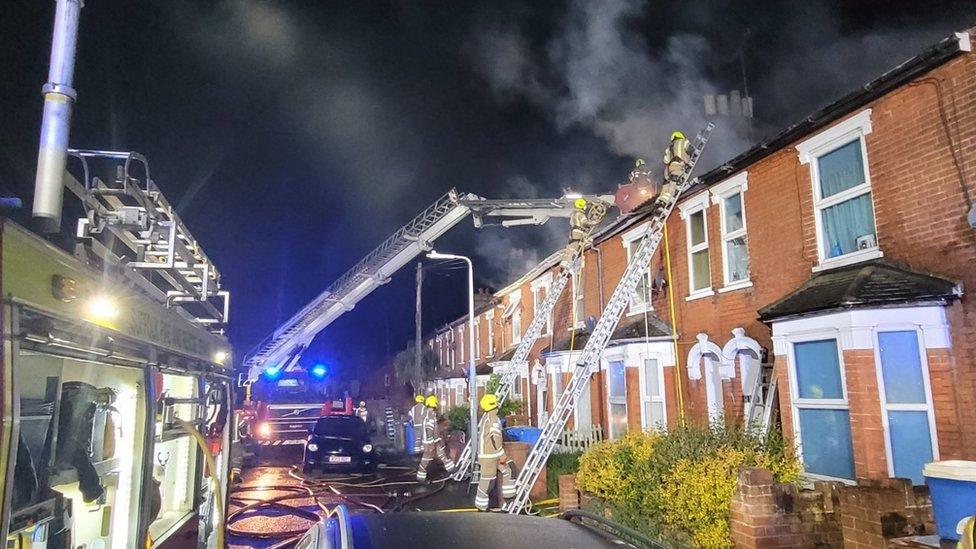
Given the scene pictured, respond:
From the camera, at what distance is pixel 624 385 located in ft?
43.1

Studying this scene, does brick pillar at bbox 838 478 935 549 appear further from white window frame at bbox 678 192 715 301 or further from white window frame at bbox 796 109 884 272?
white window frame at bbox 678 192 715 301

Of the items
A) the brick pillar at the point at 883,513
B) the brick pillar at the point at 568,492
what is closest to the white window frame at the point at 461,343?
the brick pillar at the point at 568,492

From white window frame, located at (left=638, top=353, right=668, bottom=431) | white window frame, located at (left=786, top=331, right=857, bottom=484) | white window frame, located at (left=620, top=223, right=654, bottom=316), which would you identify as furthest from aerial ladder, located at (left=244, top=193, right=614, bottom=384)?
white window frame, located at (left=786, top=331, right=857, bottom=484)

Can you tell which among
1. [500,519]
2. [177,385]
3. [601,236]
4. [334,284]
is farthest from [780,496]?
[334,284]

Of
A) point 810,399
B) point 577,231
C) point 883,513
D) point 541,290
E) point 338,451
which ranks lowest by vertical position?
point 338,451

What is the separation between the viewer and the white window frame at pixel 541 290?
18984 millimetres

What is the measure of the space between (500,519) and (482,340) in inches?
994

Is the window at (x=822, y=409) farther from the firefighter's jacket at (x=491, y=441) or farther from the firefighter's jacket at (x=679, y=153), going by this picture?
the firefighter's jacket at (x=491, y=441)

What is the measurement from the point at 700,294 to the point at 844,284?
3.59 m

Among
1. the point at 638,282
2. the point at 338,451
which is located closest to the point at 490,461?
the point at 638,282

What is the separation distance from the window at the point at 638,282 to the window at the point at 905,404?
555cm

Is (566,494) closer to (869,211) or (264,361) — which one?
(869,211)

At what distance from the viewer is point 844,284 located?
24.6 ft

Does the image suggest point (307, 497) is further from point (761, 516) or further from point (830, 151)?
point (830, 151)
